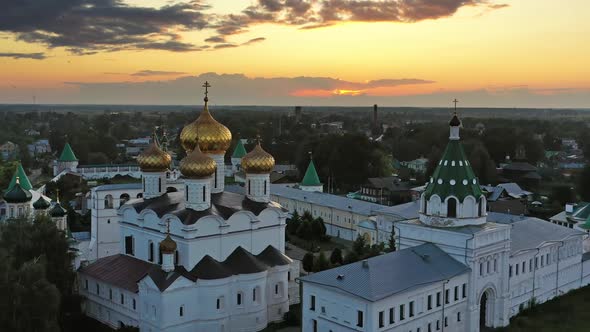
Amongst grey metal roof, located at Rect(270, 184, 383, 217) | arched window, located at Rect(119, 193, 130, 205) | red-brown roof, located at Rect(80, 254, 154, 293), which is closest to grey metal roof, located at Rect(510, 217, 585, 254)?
grey metal roof, located at Rect(270, 184, 383, 217)

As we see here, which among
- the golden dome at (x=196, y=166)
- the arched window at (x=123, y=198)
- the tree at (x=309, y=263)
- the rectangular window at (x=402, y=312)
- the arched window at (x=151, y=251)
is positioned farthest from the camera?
the arched window at (x=123, y=198)

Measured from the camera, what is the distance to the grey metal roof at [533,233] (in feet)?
66.8

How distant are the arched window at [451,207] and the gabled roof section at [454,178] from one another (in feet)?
0.59

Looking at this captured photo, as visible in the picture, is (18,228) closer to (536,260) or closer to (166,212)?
(166,212)

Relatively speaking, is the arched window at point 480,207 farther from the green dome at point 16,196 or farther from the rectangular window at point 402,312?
the green dome at point 16,196

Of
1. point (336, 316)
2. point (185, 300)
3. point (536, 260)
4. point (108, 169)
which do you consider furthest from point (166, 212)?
point (108, 169)

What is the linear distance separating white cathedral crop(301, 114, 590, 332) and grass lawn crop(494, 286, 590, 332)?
0.34 m

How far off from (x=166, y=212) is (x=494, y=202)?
2490cm

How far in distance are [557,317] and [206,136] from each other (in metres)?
13.2

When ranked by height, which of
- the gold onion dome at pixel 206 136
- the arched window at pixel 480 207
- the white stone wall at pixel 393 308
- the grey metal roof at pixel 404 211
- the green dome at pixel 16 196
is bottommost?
the white stone wall at pixel 393 308

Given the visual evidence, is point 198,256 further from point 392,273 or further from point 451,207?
point 451,207

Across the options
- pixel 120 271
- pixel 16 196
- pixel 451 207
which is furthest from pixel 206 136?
pixel 16 196

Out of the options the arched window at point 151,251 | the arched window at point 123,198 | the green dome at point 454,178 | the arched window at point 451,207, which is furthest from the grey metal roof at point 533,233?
the arched window at point 123,198

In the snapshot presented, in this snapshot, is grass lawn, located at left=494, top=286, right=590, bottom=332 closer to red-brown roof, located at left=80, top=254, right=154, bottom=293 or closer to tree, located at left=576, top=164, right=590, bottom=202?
red-brown roof, located at left=80, top=254, right=154, bottom=293
